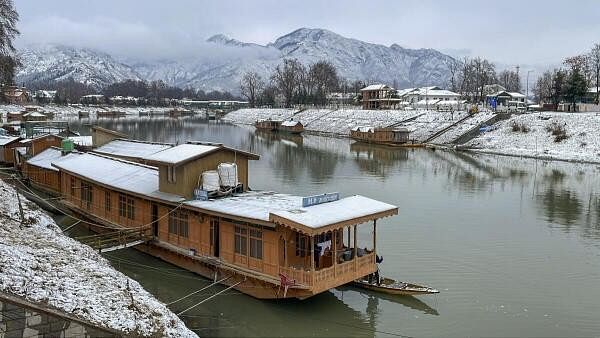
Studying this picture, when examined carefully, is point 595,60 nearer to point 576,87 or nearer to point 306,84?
point 576,87

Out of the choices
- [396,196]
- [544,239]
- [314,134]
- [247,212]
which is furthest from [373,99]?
[247,212]

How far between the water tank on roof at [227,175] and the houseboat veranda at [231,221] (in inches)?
1.7

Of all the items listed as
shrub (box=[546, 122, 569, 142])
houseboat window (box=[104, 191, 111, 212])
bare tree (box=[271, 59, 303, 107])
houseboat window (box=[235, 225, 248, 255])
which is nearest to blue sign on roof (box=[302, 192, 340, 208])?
houseboat window (box=[235, 225, 248, 255])

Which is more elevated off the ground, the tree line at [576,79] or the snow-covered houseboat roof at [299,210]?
the tree line at [576,79]

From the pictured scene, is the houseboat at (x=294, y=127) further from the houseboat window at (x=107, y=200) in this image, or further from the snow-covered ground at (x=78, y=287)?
the snow-covered ground at (x=78, y=287)

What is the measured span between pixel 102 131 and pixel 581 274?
3388cm

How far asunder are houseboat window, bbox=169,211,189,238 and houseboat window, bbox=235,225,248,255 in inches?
130

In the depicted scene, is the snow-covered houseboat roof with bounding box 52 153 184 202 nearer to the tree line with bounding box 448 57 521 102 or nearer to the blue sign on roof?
the blue sign on roof

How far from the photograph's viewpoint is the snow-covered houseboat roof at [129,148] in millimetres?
36469

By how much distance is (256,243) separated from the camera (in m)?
19.5

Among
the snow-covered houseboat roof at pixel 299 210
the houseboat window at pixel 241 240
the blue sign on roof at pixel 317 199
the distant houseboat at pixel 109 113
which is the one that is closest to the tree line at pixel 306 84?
the distant houseboat at pixel 109 113

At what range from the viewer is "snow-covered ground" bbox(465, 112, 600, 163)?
65562 mm

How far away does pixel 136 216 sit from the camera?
25359mm

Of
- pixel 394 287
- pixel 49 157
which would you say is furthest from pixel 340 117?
pixel 394 287
